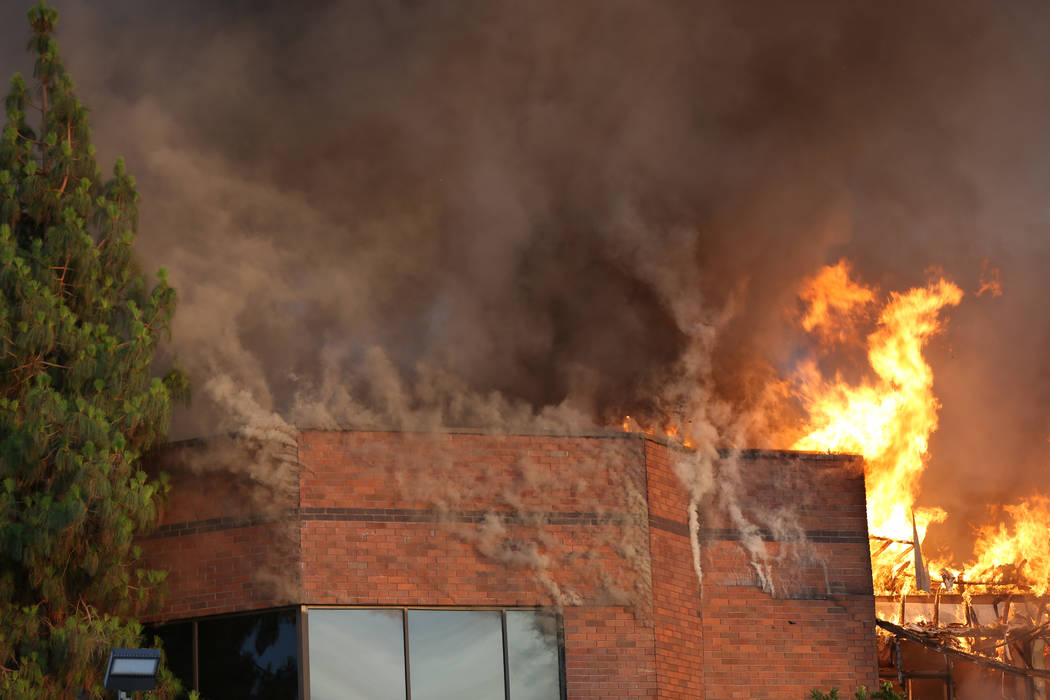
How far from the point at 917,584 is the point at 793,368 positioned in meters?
5.24

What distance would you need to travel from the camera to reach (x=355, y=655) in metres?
14.7

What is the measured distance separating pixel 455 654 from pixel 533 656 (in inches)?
36.5

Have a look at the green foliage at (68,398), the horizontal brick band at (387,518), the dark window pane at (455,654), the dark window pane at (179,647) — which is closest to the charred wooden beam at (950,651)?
the horizontal brick band at (387,518)

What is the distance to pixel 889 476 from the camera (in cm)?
2462

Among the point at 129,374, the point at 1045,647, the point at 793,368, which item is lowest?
the point at 1045,647

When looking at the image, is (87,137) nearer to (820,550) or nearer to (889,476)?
(820,550)

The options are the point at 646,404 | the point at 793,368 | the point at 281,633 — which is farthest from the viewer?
the point at 793,368

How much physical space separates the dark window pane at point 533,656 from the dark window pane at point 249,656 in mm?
2491

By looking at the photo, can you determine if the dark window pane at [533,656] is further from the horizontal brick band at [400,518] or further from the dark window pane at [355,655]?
the dark window pane at [355,655]

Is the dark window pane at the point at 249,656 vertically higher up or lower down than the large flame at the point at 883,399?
lower down

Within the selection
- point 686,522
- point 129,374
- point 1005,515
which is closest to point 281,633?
point 129,374

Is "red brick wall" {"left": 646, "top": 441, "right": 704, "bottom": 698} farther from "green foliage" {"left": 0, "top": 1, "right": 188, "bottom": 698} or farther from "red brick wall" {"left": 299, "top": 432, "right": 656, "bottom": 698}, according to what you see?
"green foliage" {"left": 0, "top": 1, "right": 188, "bottom": 698}

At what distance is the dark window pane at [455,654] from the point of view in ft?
49.0

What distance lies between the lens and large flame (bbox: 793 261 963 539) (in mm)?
23422
